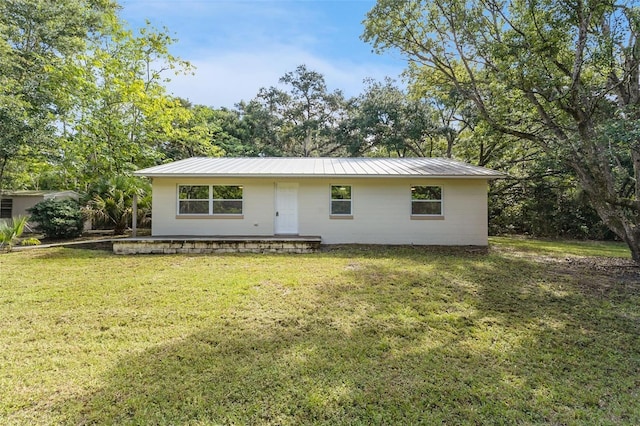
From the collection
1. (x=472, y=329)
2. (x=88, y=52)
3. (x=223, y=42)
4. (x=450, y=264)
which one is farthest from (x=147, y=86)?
(x=472, y=329)

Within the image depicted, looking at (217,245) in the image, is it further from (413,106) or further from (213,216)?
(413,106)

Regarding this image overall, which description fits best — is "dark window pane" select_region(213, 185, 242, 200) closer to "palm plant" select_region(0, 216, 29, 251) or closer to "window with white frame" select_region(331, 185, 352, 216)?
"window with white frame" select_region(331, 185, 352, 216)

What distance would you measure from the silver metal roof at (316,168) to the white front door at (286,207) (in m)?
0.69

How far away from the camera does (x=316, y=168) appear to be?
442 inches

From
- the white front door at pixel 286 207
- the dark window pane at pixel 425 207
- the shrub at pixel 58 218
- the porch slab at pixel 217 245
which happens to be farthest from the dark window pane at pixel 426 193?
the shrub at pixel 58 218

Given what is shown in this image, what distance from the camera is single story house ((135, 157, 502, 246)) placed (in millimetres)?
10891

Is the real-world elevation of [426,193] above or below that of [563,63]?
below

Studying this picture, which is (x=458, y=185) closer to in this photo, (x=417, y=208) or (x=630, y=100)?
(x=417, y=208)

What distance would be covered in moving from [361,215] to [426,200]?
238 cm

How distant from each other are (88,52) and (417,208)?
19.8 m

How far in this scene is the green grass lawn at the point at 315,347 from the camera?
2.75 meters

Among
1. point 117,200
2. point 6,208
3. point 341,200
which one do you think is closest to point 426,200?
point 341,200

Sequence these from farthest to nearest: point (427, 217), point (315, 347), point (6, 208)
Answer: point (6, 208) < point (427, 217) < point (315, 347)

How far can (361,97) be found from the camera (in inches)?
864
